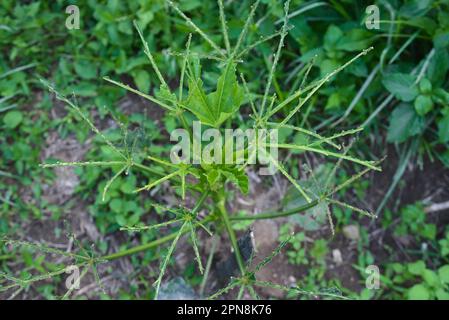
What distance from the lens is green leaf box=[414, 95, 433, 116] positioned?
2105mm

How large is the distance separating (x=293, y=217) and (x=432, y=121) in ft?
2.42

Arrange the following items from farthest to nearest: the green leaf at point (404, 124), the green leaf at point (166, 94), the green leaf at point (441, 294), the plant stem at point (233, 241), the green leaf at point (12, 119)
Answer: the green leaf at point (12, 119) → the green leaf at point (404, 124) → the green leaf at point (441, 294) → the plant stem at point (233, 241) → the green leaf at point (166, 94)

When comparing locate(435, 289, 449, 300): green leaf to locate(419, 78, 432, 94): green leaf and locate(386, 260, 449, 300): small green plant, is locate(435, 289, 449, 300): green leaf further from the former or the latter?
locate(419, 78, 432, 94): green leaf

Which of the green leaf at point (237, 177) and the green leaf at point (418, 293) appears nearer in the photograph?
the green leaf at point (237, 177)

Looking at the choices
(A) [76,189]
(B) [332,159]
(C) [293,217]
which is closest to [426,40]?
(B) [332,159]

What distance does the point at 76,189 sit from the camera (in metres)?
2.34

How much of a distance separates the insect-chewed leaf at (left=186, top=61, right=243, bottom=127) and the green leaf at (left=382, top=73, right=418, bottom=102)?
0.94 metres

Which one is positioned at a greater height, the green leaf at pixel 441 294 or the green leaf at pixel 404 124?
the green leaf at pixel 404 124

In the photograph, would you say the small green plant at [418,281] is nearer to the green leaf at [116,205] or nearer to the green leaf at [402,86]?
the green leaf at [402,86]

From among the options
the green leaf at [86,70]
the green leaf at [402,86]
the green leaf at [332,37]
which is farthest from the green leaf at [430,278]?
the green leaf at [86,70]

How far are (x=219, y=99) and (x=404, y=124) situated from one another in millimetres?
1058

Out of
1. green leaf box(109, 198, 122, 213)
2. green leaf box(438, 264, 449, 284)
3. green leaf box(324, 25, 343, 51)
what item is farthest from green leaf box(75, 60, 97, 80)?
green leaf box(438, 264, 449, 284)

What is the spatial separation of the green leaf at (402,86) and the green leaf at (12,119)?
1.60 meters

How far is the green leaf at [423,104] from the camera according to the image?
2105 millimetres
